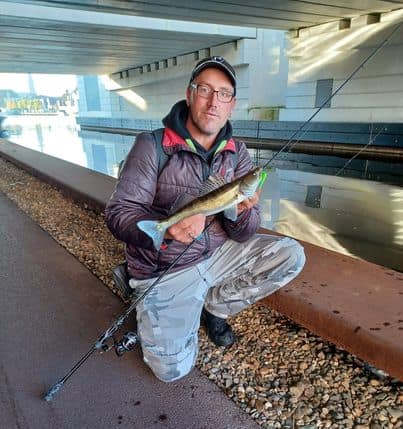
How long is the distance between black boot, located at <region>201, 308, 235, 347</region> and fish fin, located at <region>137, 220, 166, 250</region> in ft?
2.74

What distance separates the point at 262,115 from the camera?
17.4 m

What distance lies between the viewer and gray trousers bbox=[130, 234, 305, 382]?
2.05 m

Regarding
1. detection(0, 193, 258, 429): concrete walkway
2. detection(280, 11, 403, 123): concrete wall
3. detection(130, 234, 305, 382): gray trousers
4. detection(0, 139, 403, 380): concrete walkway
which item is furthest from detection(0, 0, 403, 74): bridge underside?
detection(0, 139, 403, 380): concrete walkway

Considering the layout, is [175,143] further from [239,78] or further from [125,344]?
[239,78]

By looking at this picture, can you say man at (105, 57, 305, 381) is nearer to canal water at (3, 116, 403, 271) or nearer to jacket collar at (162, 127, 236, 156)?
jacket collar at (162, 127, 236, 156)

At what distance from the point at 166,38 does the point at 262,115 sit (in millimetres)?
5494

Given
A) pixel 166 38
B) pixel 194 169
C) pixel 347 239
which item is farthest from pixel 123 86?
pixel 194 169

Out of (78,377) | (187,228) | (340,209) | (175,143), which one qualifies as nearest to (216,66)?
(175,143)

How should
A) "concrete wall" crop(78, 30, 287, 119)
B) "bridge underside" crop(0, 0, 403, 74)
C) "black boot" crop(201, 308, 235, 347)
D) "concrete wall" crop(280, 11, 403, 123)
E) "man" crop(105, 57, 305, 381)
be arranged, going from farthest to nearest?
1. "concrete wall" crop(78, 30, 287, 119)
2. "concrete wall" crop(280, 11, 403, 123)
3. "bridge underside" crop(0, 0, 403, 74)
4. "black boot" crop(201, 308, 235, 347)
5. "man" crop(105, 57, 305, 381)

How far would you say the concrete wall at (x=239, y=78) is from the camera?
1698cm

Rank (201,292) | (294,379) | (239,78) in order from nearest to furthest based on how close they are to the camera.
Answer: (294,379), (201,292), (239,78)

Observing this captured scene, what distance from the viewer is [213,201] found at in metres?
1.75

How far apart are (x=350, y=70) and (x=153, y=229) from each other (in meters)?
13.9

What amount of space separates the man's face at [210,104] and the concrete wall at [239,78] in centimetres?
Result: 1577
